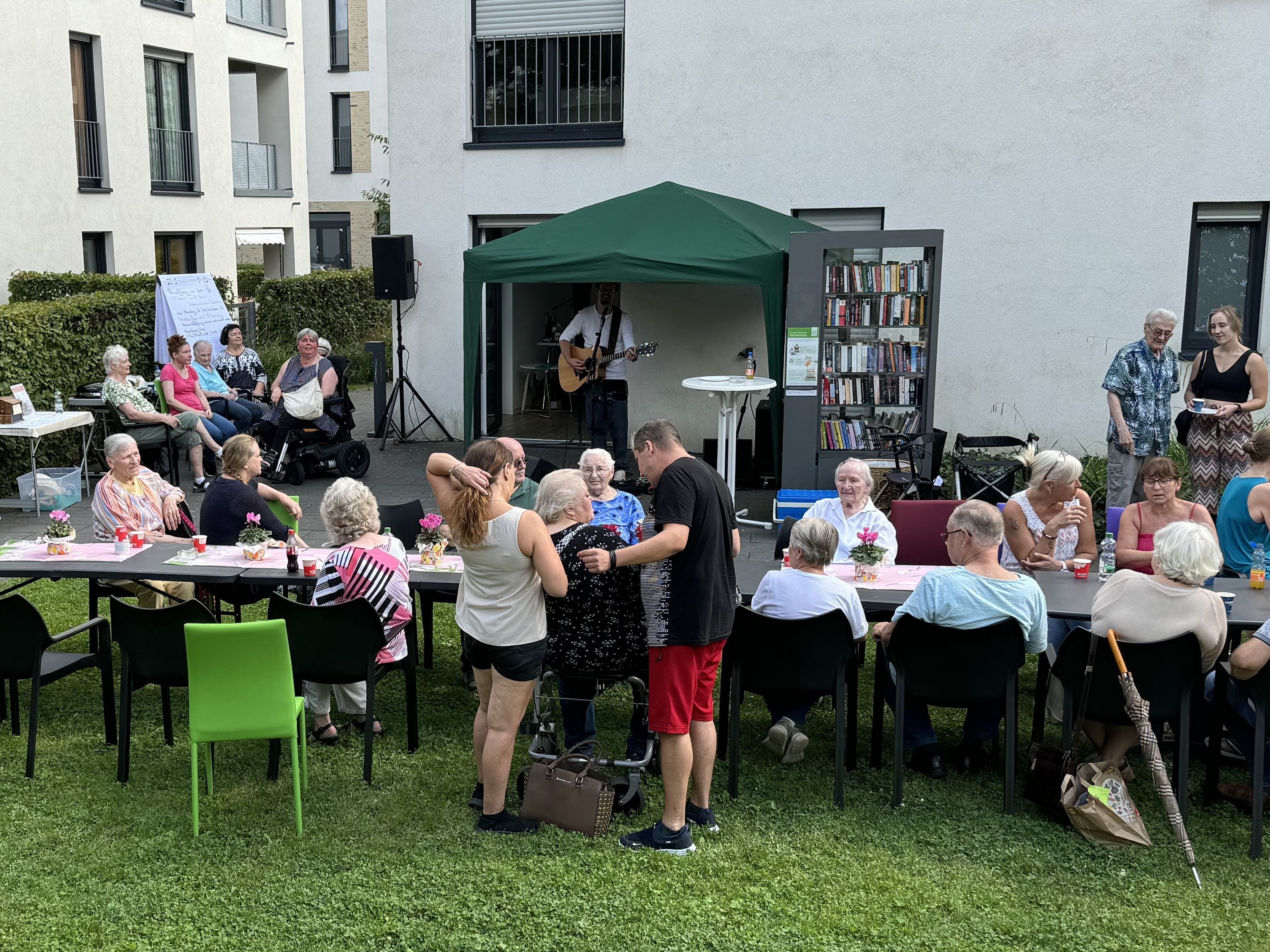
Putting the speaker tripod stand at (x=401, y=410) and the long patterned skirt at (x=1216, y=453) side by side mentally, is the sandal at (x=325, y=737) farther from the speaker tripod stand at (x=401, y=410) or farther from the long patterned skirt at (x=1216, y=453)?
the speaker tripod stand at (x=401, y=410)

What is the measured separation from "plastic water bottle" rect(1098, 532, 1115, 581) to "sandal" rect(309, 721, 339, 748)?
3730 millimetres

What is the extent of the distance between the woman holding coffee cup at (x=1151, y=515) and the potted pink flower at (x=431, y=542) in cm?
343

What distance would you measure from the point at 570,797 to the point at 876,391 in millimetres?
6007

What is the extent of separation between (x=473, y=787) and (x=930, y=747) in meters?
2.04

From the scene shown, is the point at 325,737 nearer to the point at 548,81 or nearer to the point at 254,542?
the point at 254,542

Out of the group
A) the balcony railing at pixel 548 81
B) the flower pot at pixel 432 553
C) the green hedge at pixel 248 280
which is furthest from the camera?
the green hedge at pixel 248 280

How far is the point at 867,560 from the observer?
5.79 metres

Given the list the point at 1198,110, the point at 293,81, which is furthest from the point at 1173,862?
the point at 293,81

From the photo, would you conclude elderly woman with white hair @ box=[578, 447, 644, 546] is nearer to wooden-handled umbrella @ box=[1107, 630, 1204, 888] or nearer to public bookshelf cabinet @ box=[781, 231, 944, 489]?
wooden-handled umbrella @ box=[1107, 630, 1204, 888]

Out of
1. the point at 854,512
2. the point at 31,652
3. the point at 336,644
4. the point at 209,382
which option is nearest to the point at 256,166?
the point at 209,382

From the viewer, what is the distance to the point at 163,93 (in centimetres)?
1991

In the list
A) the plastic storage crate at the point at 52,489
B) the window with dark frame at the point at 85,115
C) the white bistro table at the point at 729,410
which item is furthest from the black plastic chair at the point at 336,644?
the window with dark frame at the point at 85,115

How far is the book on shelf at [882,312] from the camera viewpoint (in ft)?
32.2

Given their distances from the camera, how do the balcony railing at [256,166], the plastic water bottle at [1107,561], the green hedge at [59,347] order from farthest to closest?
the balcony railing at [256,166] < the green hedge at [59,347] < the plastic water bottle at [1107,561]
